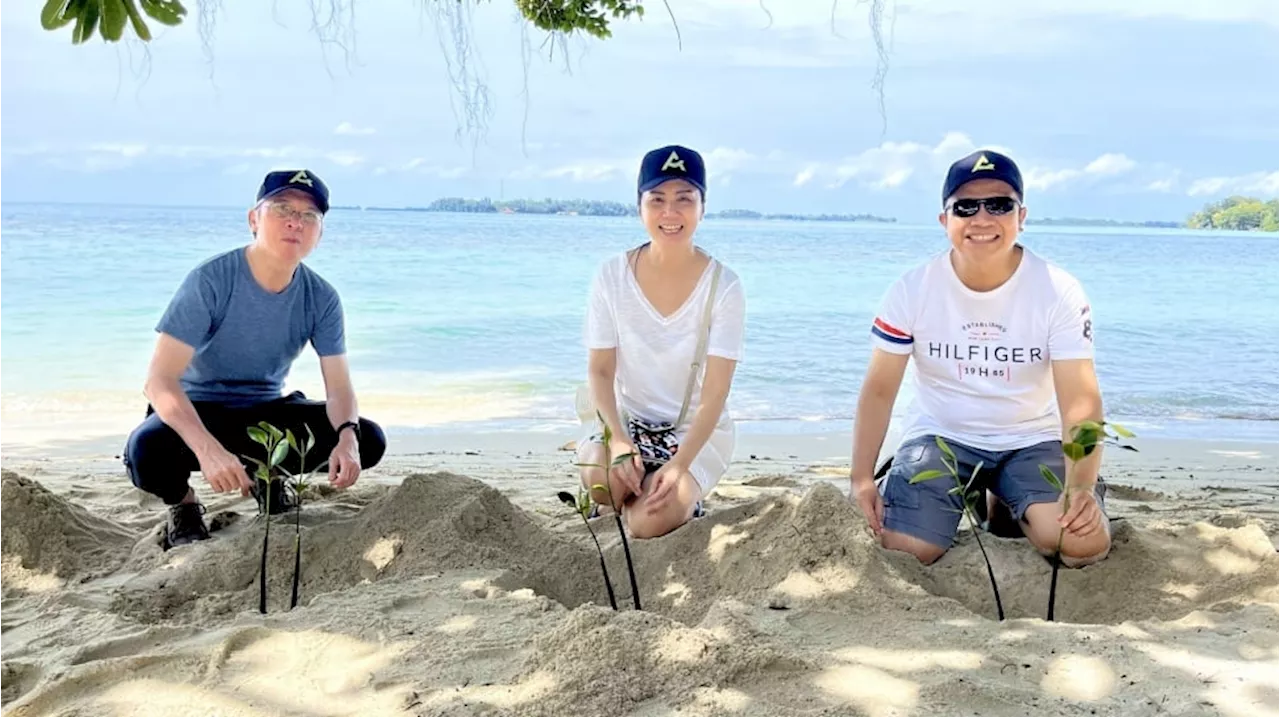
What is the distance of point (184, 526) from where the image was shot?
366cm

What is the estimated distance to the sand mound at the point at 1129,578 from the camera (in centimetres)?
295

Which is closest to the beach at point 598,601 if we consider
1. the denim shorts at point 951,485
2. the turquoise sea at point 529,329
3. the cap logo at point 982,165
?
the denim shorts at point 951,485

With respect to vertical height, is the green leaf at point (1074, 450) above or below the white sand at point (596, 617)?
above

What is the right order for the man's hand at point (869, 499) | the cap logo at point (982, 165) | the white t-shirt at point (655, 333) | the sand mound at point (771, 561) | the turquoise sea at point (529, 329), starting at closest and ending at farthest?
the sand mound at point (771, 561), the cap logo at point (982, 165), the man's hand at point (869, 499), the white t-shirt at point (655, 333), the turquoise sea at point (529, 329)

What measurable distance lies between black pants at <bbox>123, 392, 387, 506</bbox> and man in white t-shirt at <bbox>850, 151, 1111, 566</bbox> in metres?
2.04

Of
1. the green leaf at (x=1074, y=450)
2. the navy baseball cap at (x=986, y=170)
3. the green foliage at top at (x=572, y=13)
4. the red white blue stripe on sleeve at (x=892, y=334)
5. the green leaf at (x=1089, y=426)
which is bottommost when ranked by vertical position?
the green leaf at (x=1074, y=450)

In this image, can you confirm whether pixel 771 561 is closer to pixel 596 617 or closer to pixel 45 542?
pixel 596 617

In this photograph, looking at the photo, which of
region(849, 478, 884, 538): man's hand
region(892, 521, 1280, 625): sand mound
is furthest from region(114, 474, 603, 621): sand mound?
region(892, 521, 1280, 625): sand mound

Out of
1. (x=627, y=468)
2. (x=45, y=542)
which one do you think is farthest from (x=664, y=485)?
(x=45, y=542)

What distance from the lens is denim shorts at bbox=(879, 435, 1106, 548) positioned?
3.30 metres

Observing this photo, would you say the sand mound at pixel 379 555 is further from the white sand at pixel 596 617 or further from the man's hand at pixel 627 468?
the man's hand at pixel 627 468

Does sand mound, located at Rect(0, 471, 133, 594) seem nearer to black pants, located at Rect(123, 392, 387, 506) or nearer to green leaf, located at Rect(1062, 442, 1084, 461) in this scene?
black pants, located at Rect(123, 392, 387, 506)

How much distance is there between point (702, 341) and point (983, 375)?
0.97 m

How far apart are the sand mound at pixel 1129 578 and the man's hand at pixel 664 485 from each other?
77 centimetres
